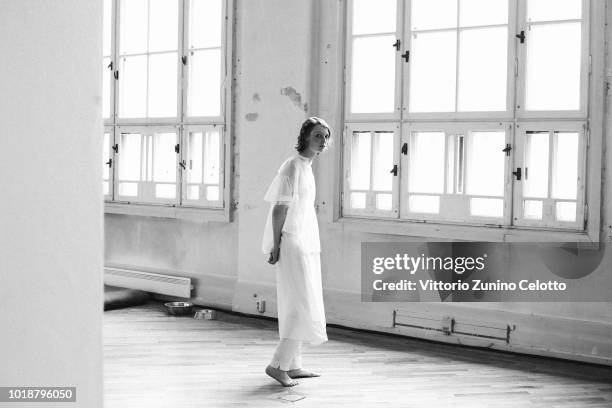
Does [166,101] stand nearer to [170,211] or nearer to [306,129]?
[170,211]

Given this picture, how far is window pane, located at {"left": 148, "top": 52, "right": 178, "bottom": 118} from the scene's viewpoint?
6.77 meters

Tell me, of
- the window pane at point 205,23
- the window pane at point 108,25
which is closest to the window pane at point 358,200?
the window pane at point 205,23

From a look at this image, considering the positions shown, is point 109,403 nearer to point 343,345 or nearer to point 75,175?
point 343,345

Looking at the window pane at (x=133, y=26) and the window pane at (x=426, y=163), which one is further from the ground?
the window pane at (x=133, y=26)

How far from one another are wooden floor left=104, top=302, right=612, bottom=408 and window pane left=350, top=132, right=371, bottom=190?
3.67ft

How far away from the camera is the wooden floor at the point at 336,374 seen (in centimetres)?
394

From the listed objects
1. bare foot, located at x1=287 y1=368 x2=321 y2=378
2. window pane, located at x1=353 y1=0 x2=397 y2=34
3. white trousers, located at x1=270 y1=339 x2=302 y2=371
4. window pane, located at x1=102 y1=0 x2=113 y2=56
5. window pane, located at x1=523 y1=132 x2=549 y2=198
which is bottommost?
bare foot, located at x1=287 y1=368 x2=321 y2=378

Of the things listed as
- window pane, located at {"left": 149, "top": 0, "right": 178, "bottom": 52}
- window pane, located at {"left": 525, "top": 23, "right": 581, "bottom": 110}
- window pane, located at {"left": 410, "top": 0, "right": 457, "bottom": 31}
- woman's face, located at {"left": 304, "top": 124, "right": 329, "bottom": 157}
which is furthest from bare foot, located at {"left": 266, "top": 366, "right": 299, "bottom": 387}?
window pane, located at {"left": 149, "top": 0, "right": 178, "bottom": 52}

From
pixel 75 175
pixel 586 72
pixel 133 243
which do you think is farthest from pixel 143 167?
pixel 75 175

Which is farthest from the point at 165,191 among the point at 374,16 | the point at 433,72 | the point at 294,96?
the point at 433,72

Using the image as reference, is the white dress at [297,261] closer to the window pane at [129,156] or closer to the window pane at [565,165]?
the window pane at [565,165]

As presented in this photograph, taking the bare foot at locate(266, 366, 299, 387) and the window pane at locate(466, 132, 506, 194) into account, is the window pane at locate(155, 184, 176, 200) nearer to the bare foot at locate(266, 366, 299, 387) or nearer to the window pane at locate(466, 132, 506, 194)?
the window pane at locate(466, 132, 506, 194)

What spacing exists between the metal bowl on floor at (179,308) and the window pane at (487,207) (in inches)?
99.7

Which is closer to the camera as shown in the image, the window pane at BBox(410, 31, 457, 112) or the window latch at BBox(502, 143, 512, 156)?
the window latch at BBox(502, 143, 512, 156)
